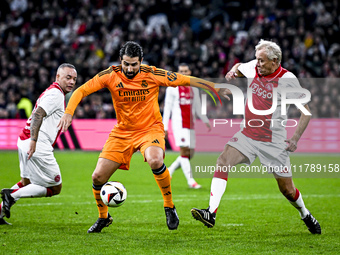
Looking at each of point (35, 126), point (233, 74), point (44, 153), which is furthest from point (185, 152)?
point (35, 126)

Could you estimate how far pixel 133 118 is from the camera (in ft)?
21.2

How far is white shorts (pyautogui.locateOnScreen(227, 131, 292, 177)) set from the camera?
6191mm

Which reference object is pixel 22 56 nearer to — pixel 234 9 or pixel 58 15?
pixel 58 15

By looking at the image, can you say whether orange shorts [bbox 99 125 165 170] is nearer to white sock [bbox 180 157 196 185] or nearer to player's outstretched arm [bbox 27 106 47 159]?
player's outstretched arm [bbox 27 106 47 159]

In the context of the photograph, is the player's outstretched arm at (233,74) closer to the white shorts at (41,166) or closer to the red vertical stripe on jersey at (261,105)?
the red vertical stripe on jersey at (261,105)

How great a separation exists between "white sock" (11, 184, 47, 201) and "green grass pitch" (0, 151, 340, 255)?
0.40 metres

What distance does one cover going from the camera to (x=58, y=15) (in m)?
24.1

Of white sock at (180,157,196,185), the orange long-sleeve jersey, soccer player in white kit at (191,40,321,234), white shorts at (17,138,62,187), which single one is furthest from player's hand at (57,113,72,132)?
white sock at (180,157,196,185)

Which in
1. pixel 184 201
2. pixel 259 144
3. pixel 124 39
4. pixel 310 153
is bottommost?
pixel 310 153

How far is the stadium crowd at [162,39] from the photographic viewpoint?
19.5 metres

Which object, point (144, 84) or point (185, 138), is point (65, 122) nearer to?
point (144, 84)

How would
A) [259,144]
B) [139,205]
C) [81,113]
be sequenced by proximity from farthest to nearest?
[81,113] → [139,205] → [259,144]

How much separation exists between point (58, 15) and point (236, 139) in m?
19.6

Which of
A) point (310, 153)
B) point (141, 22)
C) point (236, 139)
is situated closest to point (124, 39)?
point (141, 22)
